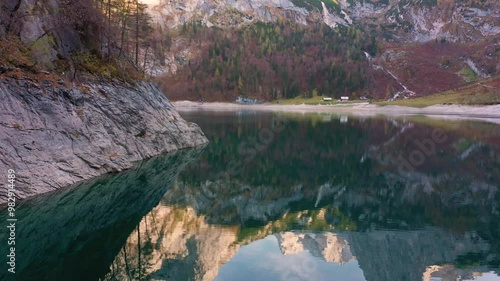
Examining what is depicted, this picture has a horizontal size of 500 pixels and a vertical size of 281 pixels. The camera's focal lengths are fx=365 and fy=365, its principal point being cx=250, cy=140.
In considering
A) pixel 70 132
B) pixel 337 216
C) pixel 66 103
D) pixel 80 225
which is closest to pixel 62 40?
pixel 66 103

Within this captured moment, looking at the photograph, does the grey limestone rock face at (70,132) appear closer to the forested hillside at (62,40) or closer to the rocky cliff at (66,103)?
the rocky cliff at (66,103)

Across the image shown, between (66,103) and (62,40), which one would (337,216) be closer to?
(66,103)

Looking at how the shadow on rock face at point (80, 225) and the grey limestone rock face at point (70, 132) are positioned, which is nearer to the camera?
the shadow on rock face at point (80, 225)

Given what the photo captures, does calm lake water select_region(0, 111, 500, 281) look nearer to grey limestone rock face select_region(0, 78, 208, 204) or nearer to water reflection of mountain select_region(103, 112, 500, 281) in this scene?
water reflection of mountain select_region(103, 112, 500, 281)

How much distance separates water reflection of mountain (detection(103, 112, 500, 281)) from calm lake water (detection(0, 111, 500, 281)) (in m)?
0.11

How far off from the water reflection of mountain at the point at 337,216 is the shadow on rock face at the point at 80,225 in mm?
1049

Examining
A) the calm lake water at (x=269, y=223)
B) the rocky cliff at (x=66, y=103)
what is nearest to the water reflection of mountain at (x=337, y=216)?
the calm lake water at (x=269, y=223)

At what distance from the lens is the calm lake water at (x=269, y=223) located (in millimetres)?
18656

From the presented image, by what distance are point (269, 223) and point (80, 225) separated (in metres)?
12.8

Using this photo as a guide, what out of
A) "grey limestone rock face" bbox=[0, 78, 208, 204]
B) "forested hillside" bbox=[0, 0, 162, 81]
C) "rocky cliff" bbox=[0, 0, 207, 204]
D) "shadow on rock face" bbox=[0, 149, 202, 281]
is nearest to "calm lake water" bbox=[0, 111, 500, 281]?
"shadow on rock face" bbox=[0, 149, 202, 281]

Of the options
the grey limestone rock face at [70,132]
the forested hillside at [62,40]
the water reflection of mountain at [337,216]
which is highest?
the forested hillside at [62,40]

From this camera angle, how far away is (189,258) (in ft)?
65.8

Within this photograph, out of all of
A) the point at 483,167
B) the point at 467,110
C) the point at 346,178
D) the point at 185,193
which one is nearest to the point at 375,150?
the point at 483,167

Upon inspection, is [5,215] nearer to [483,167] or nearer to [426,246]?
[426,246]
